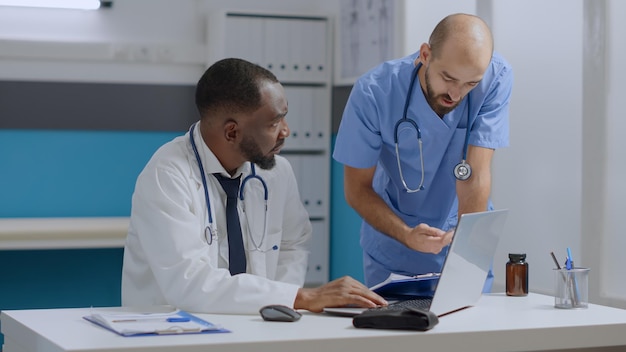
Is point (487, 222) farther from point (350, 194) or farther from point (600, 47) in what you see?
point (600, 47)

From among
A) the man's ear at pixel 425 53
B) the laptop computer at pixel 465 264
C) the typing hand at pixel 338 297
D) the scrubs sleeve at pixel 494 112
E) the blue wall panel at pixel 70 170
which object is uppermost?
the man's ear at pixel 425 53

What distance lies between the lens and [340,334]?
153 cm

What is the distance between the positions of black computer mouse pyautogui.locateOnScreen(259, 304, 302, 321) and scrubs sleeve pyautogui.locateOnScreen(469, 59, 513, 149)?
0.89 m

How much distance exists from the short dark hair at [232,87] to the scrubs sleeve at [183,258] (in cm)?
20

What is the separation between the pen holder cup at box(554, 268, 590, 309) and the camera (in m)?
1.90

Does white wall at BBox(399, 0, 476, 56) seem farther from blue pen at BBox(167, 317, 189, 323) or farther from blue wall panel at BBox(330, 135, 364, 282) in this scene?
blue pen at BBox(167, 317, 189, 323)

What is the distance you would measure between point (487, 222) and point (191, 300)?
0.60 metres

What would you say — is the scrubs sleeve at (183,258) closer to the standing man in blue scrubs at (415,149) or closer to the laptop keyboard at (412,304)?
the laptop keyboard at (412,304)

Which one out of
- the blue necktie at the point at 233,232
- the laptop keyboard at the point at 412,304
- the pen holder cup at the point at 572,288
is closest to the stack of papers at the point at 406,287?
the laptop keyboard at the point at 412,304

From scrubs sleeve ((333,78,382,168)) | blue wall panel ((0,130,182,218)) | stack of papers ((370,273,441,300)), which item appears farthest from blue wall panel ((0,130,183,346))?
stack of papers ((370,273,441,300))

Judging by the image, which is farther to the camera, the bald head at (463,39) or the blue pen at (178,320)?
the bald head at (463,39)

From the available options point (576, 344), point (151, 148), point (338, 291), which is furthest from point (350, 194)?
point (151, 148)

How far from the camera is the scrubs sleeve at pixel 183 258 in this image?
1.76 meters

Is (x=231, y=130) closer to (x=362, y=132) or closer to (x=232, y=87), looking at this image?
(x=232, y=87)
